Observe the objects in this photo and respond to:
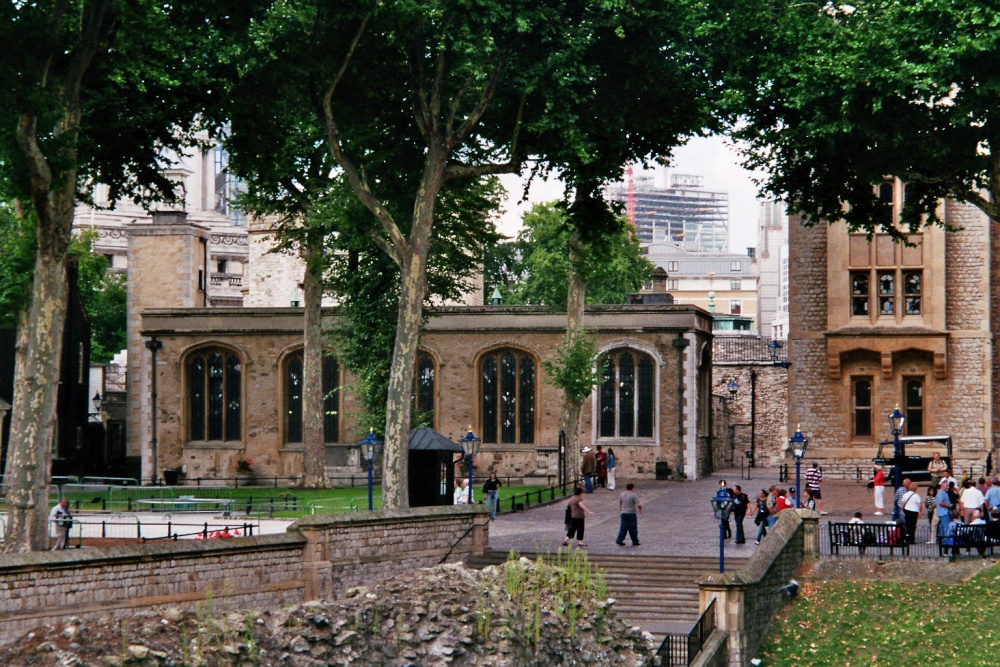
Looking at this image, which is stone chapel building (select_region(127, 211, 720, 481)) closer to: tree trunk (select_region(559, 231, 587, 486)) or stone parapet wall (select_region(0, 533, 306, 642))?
tree trunk (select_region(559, 231, 587, 486))

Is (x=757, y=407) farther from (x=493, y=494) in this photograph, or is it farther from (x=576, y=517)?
(x=576, y=517)

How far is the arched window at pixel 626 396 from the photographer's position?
159ft

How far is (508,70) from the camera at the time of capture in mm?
31406

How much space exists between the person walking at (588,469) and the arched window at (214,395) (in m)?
13.8

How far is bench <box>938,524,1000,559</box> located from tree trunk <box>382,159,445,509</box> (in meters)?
10.6

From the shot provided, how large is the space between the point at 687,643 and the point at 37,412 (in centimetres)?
1124

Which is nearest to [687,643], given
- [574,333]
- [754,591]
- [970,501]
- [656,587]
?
[754,591]

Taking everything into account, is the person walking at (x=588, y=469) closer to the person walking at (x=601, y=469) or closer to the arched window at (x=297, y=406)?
the person walking at (x=601, y=469)

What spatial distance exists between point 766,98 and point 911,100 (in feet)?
10.7

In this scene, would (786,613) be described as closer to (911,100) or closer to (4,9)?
(911,100)

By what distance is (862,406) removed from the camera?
44812 mm

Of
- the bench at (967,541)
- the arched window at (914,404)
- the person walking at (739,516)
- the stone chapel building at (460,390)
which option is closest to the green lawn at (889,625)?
the bench at (967,541)

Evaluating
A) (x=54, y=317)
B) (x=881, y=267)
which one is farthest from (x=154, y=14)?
(x=881, y=267)

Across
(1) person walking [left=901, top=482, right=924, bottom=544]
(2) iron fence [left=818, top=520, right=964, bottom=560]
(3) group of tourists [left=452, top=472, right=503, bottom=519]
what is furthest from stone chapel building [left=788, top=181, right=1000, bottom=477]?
(1) person walking [left=901, top=482, right=924, bottom=544]
